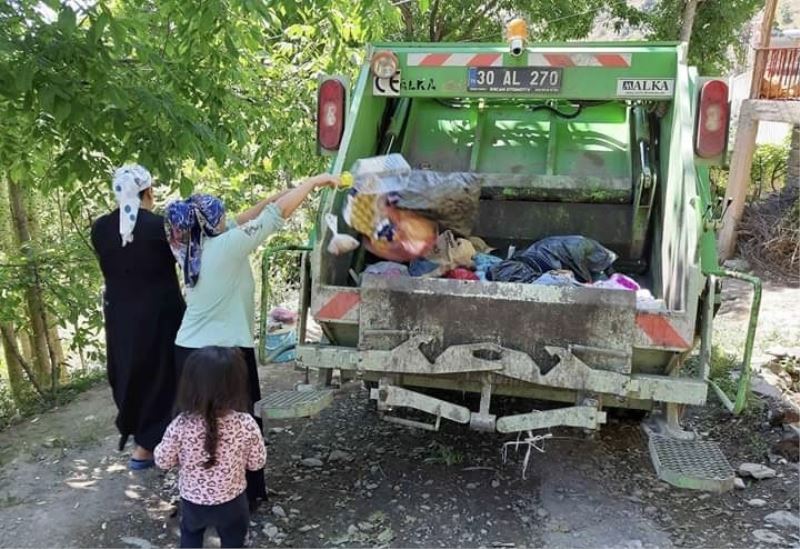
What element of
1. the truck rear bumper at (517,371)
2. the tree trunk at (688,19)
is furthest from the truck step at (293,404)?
the tree trunk at (688,19)

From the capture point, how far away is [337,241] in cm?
305

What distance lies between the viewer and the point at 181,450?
229 centimetres

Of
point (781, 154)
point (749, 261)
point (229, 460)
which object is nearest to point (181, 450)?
point (229, 460)

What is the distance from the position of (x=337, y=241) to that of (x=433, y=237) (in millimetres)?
503

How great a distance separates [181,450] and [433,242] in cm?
151

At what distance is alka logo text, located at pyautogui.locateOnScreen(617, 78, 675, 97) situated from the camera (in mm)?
3395

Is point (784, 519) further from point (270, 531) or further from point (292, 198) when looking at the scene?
point (292, 198)

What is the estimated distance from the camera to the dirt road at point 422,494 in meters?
2.86

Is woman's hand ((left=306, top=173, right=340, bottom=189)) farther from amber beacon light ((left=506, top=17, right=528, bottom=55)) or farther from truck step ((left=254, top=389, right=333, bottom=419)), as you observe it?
amber beacon light ((left=506, top=17, right=528, bottom=55))

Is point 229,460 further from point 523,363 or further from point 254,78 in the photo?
point 254,78

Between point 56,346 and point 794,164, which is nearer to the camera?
point 56,346

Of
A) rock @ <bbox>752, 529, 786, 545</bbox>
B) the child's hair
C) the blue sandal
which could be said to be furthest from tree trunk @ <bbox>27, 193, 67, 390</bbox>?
rock @ <bbox>752, 529, 786, 545</bbox>

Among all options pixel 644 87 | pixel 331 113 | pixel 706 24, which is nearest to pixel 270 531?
pixel 331 113

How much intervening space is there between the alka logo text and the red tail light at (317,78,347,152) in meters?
1.31
